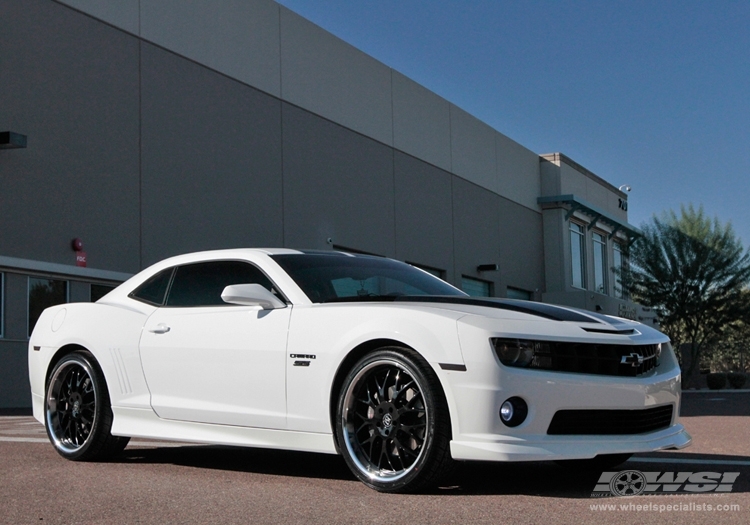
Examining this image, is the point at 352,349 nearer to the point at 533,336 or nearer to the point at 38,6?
the point at 533,336

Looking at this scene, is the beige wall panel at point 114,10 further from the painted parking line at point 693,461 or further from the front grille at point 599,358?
the front grille at point 599,358

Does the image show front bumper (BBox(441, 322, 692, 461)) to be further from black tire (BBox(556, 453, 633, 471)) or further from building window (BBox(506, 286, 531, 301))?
building window (BBox(506, 286, 531, 301))

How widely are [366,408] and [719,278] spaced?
1432 inches

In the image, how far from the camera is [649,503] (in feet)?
15.3

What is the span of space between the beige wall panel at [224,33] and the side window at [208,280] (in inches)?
653

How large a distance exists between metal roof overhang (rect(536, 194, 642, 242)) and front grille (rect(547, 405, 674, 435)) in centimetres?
3831

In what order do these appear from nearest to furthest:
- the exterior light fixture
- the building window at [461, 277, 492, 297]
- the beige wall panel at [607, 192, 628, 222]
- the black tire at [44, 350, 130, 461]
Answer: the black tire at [44, 350, 130, 461], the exterior light fixture, the building window at [461, 277, 492, 297], the beige wall panel at [607, 192, 628, 222]

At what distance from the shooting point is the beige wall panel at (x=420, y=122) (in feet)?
108

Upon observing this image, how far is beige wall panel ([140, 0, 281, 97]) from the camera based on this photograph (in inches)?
894

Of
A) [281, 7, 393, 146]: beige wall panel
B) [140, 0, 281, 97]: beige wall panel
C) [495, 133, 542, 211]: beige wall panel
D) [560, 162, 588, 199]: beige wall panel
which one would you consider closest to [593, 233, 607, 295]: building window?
[560, 162, 588, 199]: beige wall panel

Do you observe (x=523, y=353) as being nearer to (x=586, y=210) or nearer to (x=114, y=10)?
(x=114, y=10)

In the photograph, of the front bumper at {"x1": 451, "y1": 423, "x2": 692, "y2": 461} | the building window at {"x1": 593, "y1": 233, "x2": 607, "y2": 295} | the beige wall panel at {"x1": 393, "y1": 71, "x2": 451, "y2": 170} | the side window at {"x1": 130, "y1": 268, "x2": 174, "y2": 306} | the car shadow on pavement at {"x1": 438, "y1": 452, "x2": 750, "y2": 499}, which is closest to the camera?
the front bumper at {"x1": 451, "y1": 423, "x2": 692, "y2": 461}

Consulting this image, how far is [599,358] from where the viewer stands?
517 cm

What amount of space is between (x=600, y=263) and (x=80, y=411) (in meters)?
45.8
